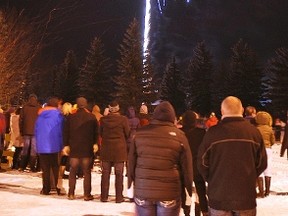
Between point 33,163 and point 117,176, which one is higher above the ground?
point 117,176

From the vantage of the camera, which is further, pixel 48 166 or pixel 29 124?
pixel 29 124

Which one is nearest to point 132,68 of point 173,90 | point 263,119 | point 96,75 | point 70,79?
point 96,75

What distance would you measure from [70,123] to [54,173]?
1.33m

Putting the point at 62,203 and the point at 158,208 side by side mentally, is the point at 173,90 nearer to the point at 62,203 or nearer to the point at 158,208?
the point at 62,203

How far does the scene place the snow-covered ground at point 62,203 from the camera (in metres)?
8.61

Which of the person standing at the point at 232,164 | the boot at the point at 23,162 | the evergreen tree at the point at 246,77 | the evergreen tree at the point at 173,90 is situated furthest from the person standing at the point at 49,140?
the evergreen tree at the point at 173,90

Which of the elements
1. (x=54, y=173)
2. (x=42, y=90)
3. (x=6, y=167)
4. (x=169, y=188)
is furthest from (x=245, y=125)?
(x=42, y=90)

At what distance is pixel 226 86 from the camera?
59.0 m

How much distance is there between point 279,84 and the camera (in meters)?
53.0

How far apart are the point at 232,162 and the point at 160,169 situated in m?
0.79

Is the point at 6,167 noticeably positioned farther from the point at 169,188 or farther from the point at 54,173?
the point at 169,188

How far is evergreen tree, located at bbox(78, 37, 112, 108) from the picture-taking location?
61.1 m

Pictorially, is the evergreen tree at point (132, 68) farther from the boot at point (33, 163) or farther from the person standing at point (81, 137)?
the person standing at point (81, 137)

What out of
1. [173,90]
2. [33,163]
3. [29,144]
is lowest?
[33,163]
